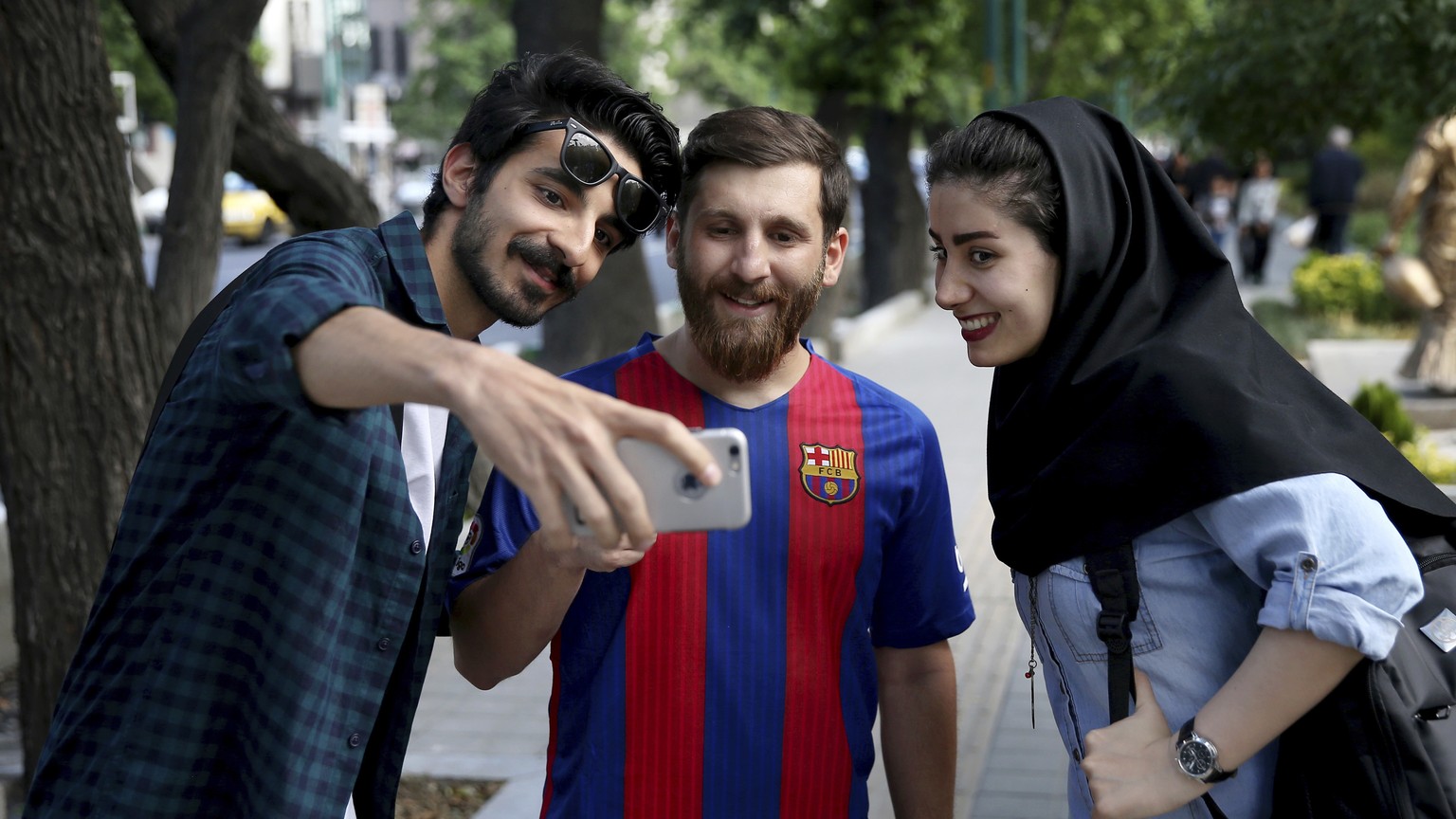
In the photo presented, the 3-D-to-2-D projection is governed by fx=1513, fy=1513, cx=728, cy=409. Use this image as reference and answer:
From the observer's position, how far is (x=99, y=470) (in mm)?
Answer: 4316

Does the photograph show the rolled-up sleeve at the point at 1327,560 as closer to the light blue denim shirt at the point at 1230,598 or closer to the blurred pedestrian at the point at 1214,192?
the light blue denim shirt at the point at 1230,598

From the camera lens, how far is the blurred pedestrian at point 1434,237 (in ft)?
31.8

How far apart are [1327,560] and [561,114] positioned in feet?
4.28

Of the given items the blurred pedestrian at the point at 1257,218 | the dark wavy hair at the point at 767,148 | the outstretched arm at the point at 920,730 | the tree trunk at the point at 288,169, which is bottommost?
the outstretched arm at the point at 920,730

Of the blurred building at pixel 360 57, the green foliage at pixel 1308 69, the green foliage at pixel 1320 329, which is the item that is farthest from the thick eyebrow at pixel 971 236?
the blurred building at pixel 360 57

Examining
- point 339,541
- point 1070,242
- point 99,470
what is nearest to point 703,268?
point 1070,242

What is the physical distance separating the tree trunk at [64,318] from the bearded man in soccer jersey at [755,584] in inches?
90.2

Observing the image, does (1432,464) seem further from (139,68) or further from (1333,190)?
(139,68)

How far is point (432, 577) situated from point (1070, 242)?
1.02 m

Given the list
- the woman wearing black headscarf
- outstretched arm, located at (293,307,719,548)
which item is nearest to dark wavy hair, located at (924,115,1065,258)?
the woman wearing black headscarf

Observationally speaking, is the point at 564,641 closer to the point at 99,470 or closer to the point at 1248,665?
the point at 1248,665

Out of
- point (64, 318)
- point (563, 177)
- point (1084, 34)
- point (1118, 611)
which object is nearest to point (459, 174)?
point (563, 177)

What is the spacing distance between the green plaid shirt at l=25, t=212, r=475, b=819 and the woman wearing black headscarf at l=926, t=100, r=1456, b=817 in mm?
894

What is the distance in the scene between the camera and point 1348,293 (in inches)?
616
